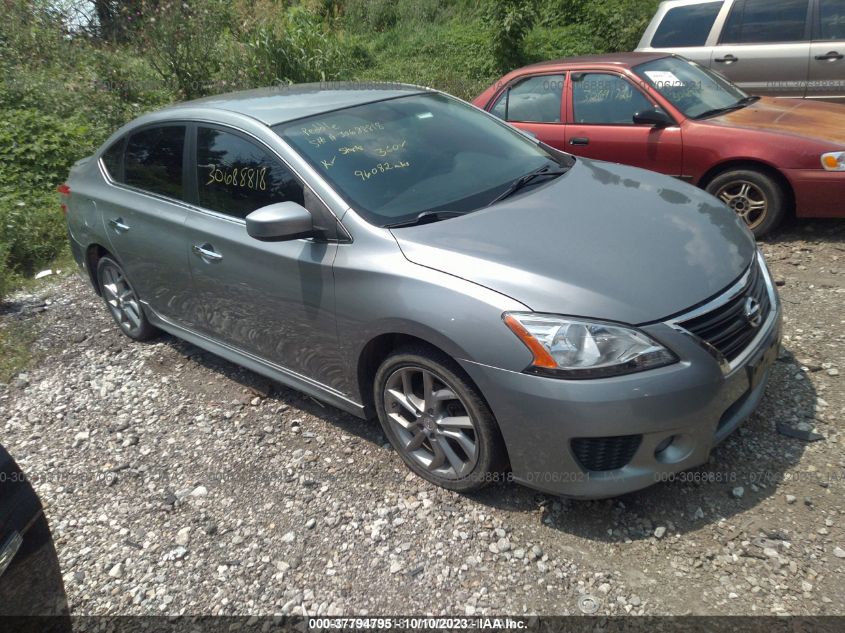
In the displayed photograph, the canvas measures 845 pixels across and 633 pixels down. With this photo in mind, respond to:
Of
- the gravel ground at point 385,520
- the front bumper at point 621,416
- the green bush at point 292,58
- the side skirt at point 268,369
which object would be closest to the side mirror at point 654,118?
the gravel ground at point 385,520

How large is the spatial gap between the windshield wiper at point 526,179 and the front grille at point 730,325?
1152 mm

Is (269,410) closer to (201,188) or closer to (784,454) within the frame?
(201,188)

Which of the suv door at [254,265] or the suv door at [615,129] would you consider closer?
the suv door at [254,265]

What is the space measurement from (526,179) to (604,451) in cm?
157

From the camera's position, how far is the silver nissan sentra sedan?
2600 mm

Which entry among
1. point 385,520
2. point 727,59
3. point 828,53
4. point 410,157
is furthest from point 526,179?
point 828,53

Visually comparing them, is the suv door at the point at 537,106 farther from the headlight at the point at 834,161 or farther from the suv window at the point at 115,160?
the suv window at the point at 115,160

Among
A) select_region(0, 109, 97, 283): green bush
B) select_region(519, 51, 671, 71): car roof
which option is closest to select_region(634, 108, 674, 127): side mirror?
select_region(519, 51, 671, 71): car roof

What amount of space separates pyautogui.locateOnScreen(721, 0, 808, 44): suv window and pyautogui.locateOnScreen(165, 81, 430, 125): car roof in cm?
499

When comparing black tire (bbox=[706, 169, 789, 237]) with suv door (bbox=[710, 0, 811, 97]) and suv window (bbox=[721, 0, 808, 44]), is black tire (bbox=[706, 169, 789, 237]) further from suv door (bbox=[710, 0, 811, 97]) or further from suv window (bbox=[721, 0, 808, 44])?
suv window (bbox=[721, 0, 808, 44])

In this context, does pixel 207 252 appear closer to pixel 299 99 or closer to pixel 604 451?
pixel 299 99

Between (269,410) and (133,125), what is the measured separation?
216cm

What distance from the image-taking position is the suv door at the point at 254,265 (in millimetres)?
3279

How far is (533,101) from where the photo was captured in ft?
21.2
